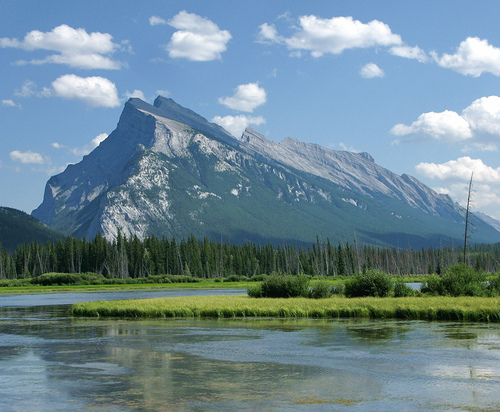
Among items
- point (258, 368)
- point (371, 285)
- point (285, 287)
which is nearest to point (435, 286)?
point (371, 285)

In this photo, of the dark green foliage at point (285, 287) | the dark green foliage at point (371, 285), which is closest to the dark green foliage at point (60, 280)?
the dark green foliage at point (285, 287)

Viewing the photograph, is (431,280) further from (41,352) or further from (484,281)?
(41,352)

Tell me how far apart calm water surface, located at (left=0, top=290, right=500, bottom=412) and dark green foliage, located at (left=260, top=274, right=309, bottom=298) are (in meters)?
23.4

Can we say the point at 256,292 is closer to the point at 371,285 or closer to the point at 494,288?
the point at 371,285

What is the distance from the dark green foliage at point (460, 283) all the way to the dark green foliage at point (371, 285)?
4638 mm

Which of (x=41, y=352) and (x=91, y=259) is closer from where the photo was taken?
(x=41, y=352)

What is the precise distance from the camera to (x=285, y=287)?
66.1 m

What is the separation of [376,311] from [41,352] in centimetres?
2751

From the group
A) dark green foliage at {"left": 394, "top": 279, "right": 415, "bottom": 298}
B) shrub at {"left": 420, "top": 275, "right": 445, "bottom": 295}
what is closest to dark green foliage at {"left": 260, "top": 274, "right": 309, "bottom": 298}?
dark green foliage at {"left": 394, "top": 279, "right": 415, "bottom": 298}

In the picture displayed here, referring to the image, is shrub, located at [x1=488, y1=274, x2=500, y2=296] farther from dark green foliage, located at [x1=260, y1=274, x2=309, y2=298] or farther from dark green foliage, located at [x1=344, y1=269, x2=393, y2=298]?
dark green foliage, located at [x1=260, y1=274, x2=309, y2=298]

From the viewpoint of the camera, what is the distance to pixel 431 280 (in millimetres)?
60125

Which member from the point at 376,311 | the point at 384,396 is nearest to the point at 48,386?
the point at 384,396

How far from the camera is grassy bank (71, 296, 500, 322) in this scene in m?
43.8

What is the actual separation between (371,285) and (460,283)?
9211 mm
